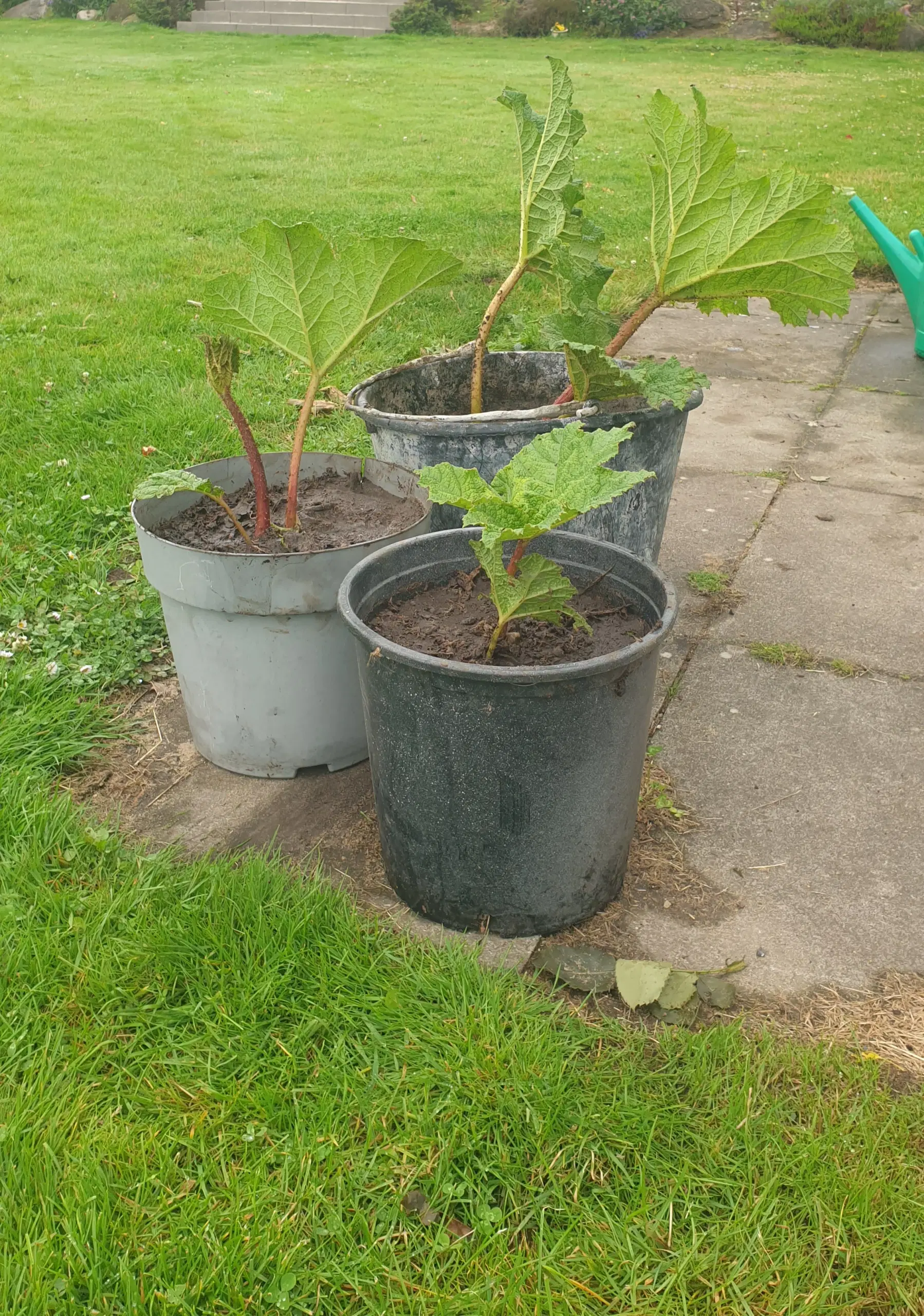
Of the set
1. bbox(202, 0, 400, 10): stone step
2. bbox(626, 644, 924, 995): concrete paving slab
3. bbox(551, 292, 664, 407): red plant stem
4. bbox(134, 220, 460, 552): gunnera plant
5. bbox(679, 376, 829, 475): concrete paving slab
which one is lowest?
bbox(202, 0, 400, 10): stone step

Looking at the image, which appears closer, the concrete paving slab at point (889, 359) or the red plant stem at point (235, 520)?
the red plant stem at point (235, 520)

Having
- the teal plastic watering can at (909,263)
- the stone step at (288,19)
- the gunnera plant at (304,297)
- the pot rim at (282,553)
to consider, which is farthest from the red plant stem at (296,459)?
the stone step at (288,19)

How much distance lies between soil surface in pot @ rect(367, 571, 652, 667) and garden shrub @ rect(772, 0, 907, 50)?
71.9ft

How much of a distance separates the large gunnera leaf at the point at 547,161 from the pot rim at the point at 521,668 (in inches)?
36.5

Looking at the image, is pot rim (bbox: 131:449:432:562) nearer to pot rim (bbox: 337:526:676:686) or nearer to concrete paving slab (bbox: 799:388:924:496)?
pot rim (bbox: 337:526:676:686)

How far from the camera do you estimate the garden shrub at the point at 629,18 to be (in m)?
21.3

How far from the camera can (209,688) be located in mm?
2332

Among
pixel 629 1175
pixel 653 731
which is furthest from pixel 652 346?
pixel 629 1175

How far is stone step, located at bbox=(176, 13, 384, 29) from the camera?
21.4 metres

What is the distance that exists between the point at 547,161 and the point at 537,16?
22.8 m

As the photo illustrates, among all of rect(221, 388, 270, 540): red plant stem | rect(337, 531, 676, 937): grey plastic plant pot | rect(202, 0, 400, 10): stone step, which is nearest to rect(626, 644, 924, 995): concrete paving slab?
rect(337, 531, 676, 937): grey plastic plant pot

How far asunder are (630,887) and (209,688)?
101cm

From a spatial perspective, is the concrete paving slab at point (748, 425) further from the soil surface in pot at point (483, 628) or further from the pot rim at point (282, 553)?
the soil surface in pot at point (483, 628)

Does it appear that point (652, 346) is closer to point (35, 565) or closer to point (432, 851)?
point (35, 565)
